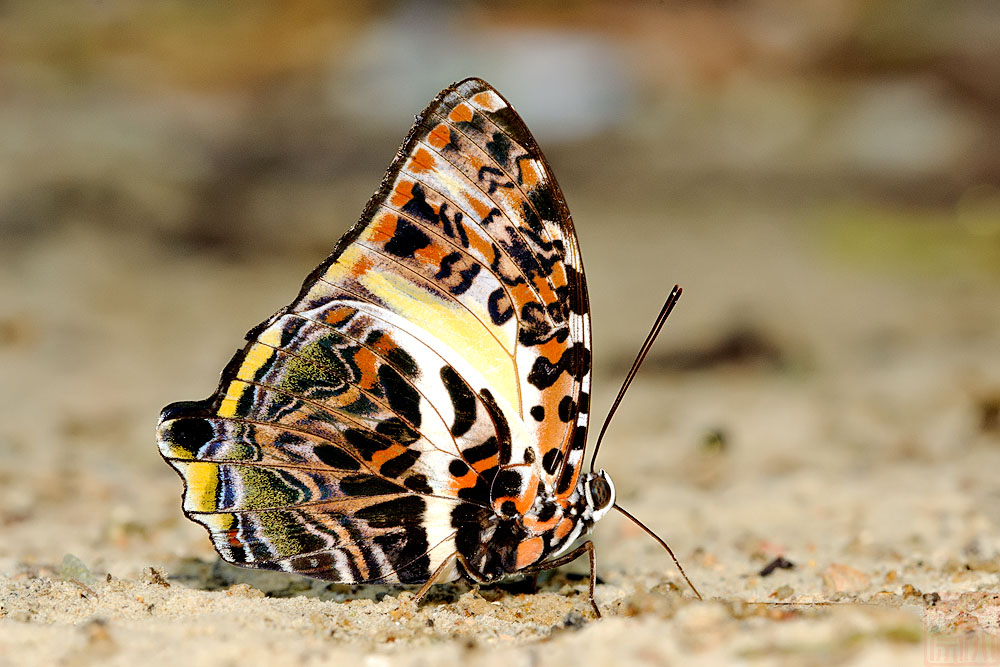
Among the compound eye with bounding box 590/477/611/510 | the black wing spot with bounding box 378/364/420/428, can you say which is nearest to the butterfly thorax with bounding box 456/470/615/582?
the compound eye with bounding box 590/477/611/510

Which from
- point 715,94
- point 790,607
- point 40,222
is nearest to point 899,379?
point 790,607

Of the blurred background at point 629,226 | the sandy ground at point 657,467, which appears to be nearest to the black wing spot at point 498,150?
the sandy ground at point 657,467

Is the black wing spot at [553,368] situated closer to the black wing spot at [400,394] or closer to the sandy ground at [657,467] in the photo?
the black wing spot at [400,394]

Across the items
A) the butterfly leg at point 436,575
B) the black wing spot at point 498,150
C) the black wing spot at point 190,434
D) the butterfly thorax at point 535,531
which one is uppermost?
the black wing spot at point 498,150

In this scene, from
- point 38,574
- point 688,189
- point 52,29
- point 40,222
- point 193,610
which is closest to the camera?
point 193,610

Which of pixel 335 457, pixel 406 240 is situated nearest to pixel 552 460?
pixel 335 457

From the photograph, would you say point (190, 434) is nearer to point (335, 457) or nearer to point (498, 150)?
point (335, 457)

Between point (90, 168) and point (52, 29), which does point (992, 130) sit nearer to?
point (90, 168)

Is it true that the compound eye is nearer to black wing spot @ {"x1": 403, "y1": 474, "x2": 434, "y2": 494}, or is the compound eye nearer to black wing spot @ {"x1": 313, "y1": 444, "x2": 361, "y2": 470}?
black wing spot @ {"x1": 403, "y1": 474, "x2": 434, "y2": 494}
